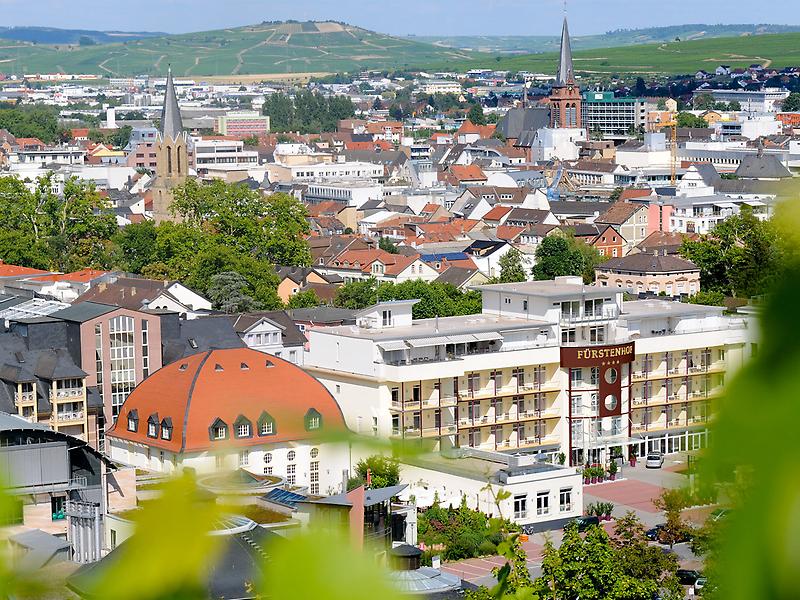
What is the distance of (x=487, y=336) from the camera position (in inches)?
432

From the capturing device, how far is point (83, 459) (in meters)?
8.05

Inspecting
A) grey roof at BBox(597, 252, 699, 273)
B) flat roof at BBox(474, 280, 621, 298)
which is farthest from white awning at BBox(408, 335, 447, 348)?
grey roof at BBox(597, 252, 699, 273)

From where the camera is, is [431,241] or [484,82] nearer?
[431,241]

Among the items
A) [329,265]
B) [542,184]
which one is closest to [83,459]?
[329,265]

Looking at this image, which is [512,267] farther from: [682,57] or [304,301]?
[682,57]

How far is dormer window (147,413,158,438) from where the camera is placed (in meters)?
9.61

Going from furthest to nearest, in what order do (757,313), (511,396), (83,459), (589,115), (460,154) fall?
1. (589,115)
2. (460,154)
3. (511,396)
4. (83,459)
5. (757,313)

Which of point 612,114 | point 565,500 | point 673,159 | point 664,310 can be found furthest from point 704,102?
point 565,500

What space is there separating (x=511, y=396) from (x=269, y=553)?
10.9 meters

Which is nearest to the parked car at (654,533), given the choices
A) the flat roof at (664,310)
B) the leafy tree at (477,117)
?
the flat roof at (664,310)

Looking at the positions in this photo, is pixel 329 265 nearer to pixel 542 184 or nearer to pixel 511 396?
pixel 511 396

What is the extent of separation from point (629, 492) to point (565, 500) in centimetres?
88

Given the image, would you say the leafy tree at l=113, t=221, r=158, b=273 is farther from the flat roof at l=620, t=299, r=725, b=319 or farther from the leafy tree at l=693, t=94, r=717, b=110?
the leafy tree at l=693, t=94, r=717, b=110

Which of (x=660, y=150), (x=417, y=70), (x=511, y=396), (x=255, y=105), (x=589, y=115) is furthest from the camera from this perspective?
(x=417, y=70)
